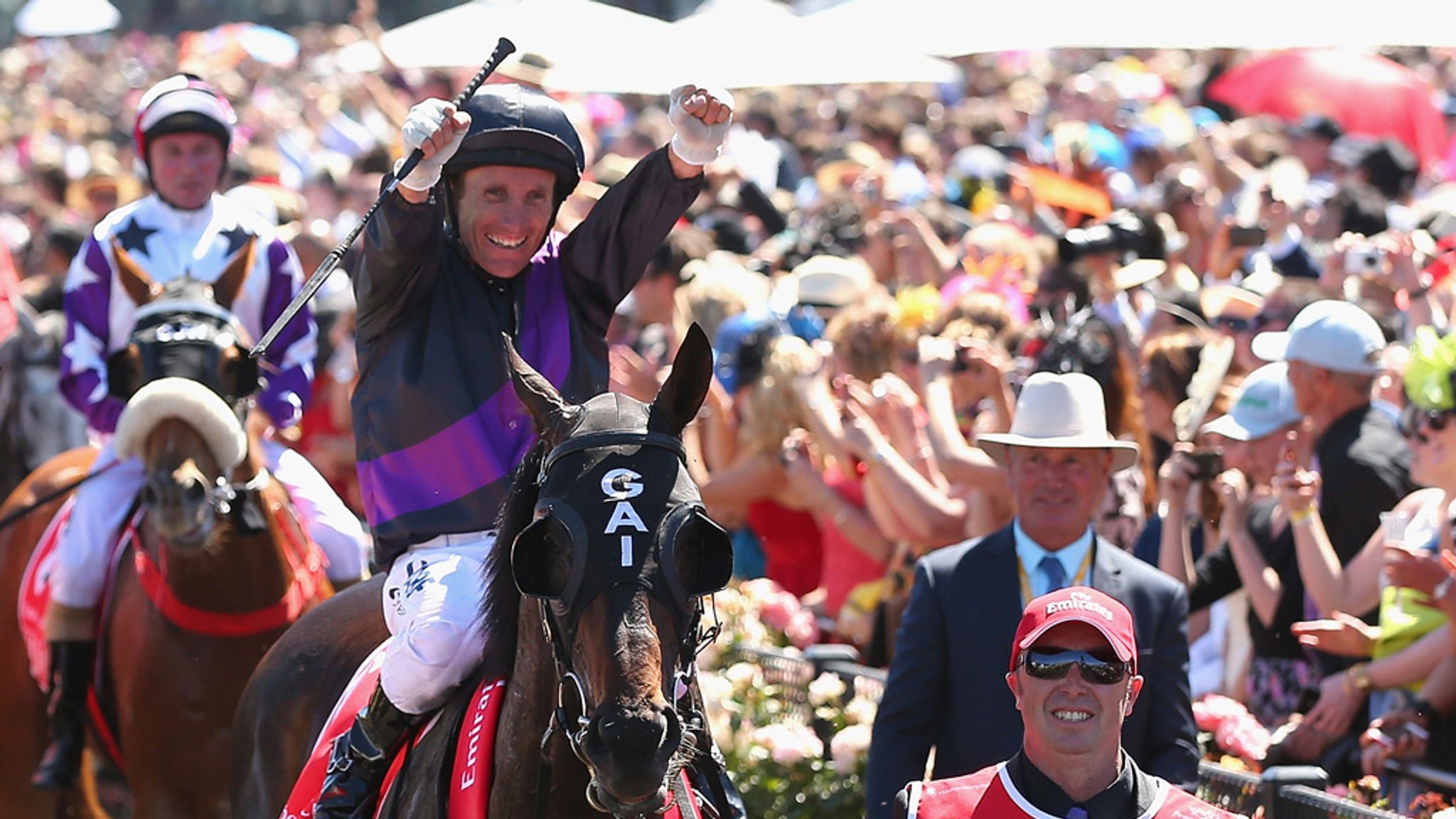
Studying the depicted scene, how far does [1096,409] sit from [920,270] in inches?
236

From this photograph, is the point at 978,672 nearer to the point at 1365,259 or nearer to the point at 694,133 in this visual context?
the point at 694,133

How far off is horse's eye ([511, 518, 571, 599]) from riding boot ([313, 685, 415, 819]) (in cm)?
98

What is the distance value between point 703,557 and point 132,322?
4.35 m

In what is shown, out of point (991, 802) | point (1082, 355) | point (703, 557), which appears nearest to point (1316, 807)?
point (991, 802)

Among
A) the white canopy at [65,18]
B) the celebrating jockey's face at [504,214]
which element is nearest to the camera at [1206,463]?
the celebrating jockey's face at [504,214]

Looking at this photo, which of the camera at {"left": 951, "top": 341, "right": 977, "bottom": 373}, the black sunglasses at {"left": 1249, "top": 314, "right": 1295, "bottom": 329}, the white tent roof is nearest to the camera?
the camera at {"left": 951, "top": 341, "right": 977, "bottom": 373}

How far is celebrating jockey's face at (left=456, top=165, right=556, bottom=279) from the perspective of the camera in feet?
16.3

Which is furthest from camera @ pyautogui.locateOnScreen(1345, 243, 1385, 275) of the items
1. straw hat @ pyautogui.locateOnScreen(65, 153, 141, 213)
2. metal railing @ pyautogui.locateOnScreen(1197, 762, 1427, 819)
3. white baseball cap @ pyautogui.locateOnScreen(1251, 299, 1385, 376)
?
straw hat @ pyautogui.locateOnScreen(65, 153, 141, 213)

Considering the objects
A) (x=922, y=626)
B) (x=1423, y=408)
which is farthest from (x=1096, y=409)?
(x=1423, y=408)

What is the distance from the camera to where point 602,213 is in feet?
16.5

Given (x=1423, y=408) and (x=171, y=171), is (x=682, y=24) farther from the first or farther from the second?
(x=1423, y=408)

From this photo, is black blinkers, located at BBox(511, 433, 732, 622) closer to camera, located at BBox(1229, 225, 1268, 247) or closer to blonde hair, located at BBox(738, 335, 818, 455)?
blonde hair, located at BBox(738, 335, 818, 455)

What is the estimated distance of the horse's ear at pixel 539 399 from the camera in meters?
4.05

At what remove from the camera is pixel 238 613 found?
682cm
